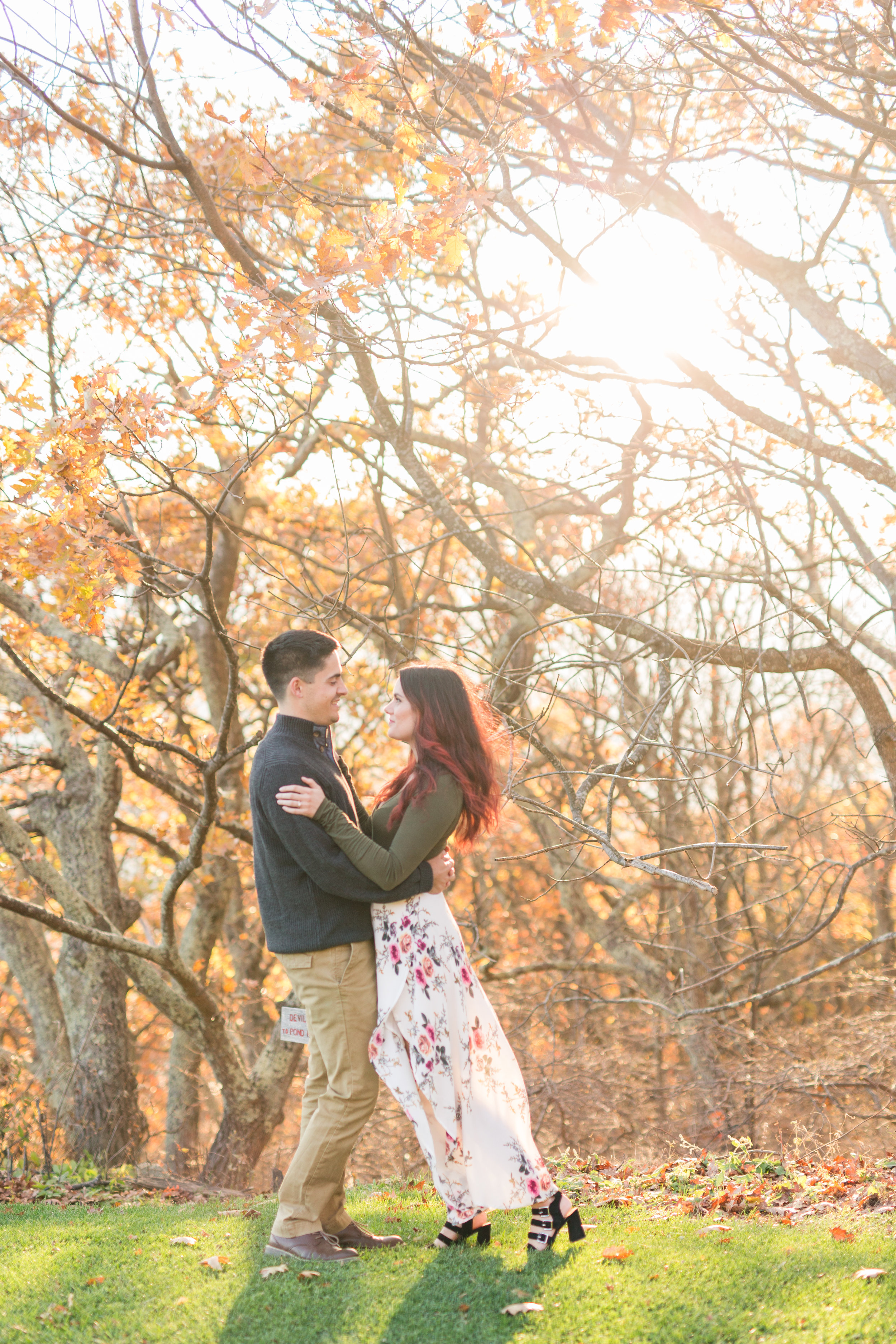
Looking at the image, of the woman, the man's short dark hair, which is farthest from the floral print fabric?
the man's short dark hair

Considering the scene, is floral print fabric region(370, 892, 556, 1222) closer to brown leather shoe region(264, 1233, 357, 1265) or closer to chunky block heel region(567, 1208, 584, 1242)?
chunky block heel region(567, 1208, 584, 1242)

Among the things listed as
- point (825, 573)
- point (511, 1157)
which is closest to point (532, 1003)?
Result: point (825, 573)

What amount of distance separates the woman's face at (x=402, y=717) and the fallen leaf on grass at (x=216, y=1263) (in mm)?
1677

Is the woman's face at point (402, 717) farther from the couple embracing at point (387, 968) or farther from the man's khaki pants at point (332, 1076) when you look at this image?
the man's khaki pants at point (332, 1076)

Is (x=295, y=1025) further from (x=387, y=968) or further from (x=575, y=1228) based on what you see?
(x=575, y=1228)

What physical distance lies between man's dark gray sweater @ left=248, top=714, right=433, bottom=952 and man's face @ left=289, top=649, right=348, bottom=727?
0.20 ft

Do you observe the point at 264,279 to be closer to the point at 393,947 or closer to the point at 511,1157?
the point at 393,947

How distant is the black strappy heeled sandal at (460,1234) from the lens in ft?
10.7

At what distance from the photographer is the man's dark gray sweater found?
10.3 ft

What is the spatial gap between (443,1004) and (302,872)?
1.95 feet

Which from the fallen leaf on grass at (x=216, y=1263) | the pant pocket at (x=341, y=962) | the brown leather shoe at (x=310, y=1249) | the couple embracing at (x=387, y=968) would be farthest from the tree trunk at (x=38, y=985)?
the pant pocket at (x=341, y=962)

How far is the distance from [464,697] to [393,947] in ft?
2.69

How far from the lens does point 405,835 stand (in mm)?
3164

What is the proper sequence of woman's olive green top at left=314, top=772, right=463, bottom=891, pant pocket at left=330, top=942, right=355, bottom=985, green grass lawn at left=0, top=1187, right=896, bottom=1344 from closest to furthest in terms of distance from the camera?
green grass lawn at left=0, top=1187, right=896, bottom=1344 < woman's olive green top at left=314, top=772, right=463, bottom=891 < pant pocket at left=330, top=942, right=355, bottom=985
